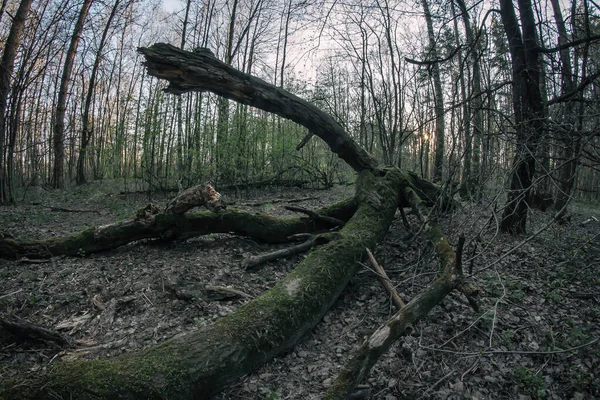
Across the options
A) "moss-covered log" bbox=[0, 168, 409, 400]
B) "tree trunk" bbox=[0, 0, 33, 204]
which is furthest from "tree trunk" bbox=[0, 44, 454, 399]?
"tree trunk" bbox=[0, 0, 33, 204]

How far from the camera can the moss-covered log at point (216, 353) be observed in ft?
6.64

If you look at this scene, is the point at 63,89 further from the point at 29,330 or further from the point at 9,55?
the point at 29,330

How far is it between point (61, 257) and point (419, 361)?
503 cm

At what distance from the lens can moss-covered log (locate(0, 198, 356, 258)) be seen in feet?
15.6

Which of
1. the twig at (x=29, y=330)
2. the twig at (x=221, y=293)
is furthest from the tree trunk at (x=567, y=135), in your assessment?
the twig at (x=29, y=330)

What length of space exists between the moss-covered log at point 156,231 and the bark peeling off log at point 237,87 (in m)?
1.55

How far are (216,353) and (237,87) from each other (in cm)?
356

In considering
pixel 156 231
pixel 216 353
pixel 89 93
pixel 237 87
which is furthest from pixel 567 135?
pixel 89 93

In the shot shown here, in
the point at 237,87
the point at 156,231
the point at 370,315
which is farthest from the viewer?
the point at 156,231

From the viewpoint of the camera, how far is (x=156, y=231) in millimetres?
4957

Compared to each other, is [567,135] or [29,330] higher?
[567,135]

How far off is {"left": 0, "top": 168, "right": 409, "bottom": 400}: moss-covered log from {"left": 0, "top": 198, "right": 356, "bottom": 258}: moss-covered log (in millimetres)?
1279

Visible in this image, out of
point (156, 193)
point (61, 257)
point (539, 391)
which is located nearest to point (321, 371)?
point (539, 391)

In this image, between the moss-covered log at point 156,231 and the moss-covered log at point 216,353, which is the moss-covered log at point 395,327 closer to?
the moss-covered log at point 216,353
